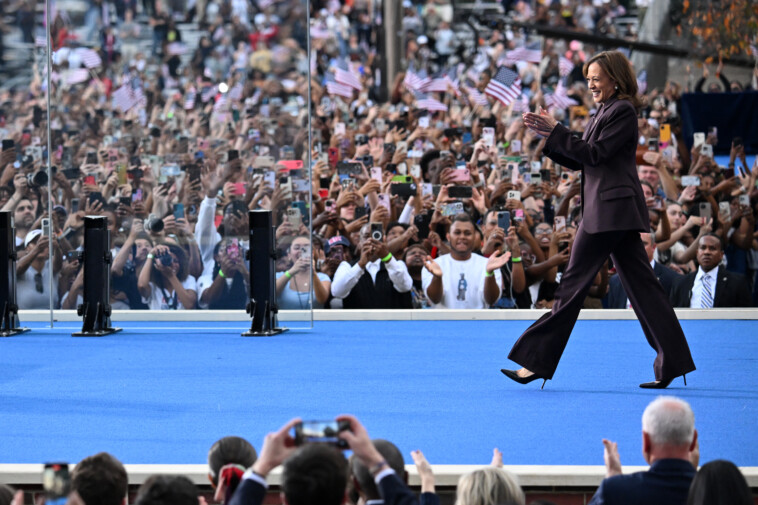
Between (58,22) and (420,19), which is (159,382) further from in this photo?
(420,19)

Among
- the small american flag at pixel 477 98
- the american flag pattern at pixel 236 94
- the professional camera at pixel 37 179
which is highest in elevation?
the small american flag at pixel 477 98

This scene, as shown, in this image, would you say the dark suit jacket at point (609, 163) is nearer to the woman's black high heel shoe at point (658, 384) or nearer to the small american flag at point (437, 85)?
the woman's black high heel shoe at point (658, 384)

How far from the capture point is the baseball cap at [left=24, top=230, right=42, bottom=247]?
10320mm

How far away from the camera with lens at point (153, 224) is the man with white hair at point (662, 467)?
6.87 metres

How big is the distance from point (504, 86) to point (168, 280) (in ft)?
21.9

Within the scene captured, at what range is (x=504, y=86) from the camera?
15.8 m

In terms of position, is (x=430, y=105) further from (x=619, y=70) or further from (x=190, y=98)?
(x=619, y=70)

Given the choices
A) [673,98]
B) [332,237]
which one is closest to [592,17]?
[673,98]

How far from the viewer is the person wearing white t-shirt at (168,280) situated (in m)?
10.3

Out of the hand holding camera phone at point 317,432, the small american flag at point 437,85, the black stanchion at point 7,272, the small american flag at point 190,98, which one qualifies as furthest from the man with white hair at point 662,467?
the small american flag at point 437,85

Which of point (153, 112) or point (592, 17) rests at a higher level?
point (592, 17)

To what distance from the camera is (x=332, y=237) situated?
11.5 meters

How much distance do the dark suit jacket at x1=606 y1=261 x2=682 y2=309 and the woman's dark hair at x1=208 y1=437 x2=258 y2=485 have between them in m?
7.05

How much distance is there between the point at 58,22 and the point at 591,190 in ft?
17.5
